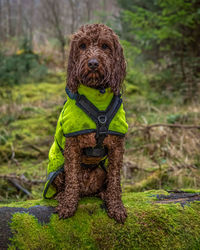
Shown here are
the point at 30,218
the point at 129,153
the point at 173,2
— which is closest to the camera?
the point at 30,218

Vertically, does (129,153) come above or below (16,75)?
below

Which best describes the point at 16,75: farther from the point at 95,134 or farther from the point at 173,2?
the point at 95,134

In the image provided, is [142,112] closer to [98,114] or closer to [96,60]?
[98,114]

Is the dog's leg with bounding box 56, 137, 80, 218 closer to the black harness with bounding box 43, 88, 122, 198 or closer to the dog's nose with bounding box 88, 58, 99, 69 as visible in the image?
the black harness with bounding box 43, 88, 122, 198

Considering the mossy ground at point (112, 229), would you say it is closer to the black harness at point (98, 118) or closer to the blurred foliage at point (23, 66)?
the black harness at point (98, 118)

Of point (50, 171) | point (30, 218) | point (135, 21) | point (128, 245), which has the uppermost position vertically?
point (135, 21)

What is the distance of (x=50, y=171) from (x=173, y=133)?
162 inches

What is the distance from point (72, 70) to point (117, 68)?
0.44m

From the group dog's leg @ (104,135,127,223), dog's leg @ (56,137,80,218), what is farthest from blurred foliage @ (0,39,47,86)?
dog's leg @ (104,135,127,223)

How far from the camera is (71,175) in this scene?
7.35 feet

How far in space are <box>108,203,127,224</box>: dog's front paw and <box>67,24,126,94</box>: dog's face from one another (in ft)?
3.63

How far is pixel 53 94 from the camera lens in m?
12.2

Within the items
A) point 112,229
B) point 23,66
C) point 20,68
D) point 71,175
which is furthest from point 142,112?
point 23,66

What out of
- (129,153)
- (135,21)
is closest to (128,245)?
(129,153)
